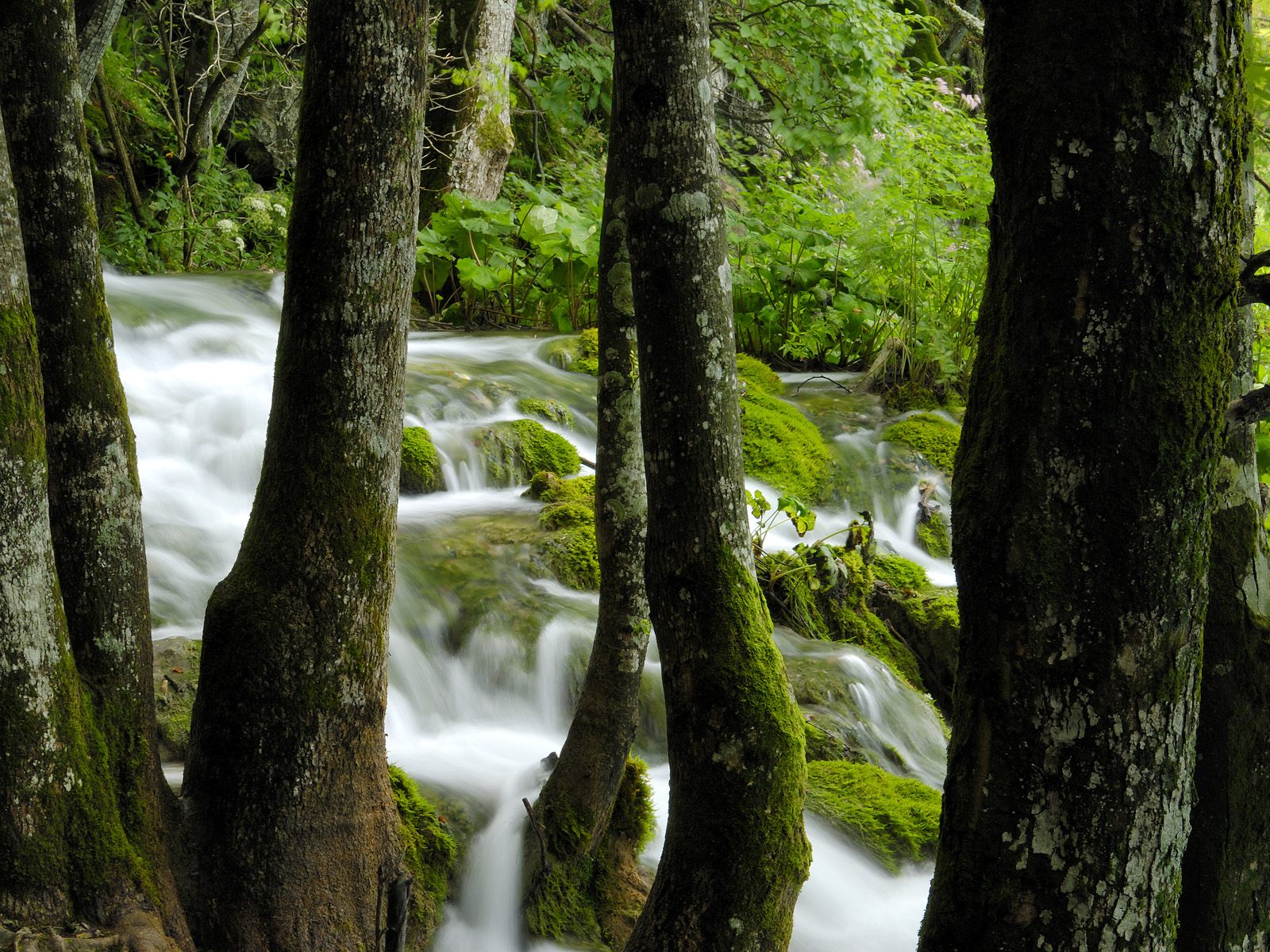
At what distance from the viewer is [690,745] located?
106 inches

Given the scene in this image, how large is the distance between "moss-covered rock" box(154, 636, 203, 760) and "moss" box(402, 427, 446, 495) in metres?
2.26

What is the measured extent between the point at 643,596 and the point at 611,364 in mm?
778

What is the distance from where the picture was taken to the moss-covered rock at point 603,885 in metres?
3.77

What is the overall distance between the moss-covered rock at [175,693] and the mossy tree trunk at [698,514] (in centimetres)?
208

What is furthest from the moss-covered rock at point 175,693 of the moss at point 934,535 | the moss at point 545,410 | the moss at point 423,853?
the moss at point 934,535

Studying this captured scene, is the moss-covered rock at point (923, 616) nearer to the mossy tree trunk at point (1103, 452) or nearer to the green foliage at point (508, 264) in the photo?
the green foliage at point (508, 264)

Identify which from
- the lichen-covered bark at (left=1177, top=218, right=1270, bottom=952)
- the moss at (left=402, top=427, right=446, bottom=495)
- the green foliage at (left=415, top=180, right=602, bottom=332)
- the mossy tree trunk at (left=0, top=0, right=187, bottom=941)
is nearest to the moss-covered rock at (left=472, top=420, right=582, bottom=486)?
the moss at (left=402, top=427, right=446, bottom=495)

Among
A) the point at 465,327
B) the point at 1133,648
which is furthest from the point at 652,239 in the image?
the point at 465,327

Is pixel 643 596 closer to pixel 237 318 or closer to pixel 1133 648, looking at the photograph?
pixel 1133 648

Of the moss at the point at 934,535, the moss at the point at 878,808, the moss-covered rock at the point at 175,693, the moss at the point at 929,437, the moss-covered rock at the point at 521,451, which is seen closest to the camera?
the moss-covered rock at the point at 175,693

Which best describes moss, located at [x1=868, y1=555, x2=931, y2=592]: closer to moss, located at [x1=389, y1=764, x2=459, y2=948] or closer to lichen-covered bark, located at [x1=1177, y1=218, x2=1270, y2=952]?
moss, located at [x1=389, y1=764, x2=459, y2=948]

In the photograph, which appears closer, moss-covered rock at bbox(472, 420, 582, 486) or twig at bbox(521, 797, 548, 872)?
twig at bbox(521, 797, 548, 872)

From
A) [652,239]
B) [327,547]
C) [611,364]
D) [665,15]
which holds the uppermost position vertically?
[665,15]

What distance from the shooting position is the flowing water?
14.1 feet
